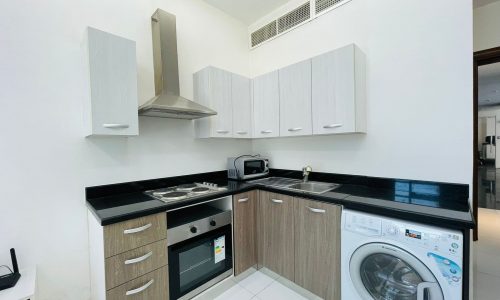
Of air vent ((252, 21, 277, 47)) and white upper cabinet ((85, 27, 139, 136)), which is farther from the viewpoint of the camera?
air vent ((252, 21, 277, 47))

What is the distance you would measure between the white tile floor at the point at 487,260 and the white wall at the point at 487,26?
223cm

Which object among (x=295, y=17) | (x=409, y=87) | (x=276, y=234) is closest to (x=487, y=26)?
(x=409, y=87)

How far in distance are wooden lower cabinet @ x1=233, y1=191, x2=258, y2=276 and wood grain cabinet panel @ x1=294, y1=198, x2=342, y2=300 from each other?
454 mm

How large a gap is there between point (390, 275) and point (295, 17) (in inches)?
98.4

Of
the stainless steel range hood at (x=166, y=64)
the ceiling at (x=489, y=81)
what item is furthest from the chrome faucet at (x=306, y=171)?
the ceiling at (x=489, y=81)

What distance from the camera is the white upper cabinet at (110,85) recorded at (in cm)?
137

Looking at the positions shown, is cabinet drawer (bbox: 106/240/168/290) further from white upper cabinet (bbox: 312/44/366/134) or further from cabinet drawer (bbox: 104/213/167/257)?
white upper cabinet (bbox: 312/44/366/134)

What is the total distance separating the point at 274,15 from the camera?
247 centimetres

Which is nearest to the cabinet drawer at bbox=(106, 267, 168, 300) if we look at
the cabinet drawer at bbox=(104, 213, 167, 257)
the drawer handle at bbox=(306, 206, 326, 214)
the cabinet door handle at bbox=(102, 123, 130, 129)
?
the cabinet drawer at bbox=(104, 213, 167, 257)

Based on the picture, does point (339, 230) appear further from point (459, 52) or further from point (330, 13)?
point (330, 13)

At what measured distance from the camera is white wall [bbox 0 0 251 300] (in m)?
1.32

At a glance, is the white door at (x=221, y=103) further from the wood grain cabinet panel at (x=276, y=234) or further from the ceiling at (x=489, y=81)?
the ceiling at (x=489, y=81)

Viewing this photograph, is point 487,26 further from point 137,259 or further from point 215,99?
point 137,259

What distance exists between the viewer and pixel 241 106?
233cm
